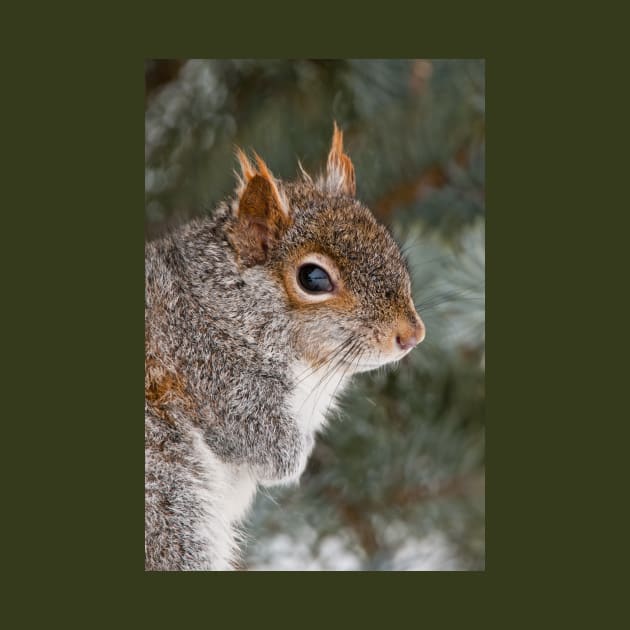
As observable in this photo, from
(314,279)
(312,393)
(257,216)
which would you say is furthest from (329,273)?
(312,393)

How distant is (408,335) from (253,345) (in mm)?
505

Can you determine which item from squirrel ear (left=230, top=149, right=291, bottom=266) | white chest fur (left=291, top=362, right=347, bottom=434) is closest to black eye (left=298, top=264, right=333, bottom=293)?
squirrel ear (left=230, top=149, right=291, bottom=266)

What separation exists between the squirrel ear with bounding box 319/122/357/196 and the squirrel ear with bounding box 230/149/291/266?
199 millimetres

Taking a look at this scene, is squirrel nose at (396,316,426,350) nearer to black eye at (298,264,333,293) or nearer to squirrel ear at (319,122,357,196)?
black eye at (298,264,333,293)

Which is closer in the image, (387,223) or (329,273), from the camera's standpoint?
(329,273)

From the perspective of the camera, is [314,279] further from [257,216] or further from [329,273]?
[257,216]

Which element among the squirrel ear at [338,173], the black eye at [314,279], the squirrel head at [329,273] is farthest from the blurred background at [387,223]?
the black eye at [314,279]

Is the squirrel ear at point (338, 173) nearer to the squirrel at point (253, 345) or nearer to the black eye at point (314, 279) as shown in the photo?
the squirrel at point (253, 345)

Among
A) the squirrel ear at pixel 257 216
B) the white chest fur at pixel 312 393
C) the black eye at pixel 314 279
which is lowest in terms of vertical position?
the white chest fur at pixel 312 393

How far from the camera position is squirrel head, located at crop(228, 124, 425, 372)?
3.79 meters

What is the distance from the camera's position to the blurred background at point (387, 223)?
4.01 metres

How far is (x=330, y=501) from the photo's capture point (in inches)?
162

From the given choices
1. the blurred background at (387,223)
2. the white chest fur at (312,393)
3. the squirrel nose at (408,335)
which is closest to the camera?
the squirrel nose at (408,335)

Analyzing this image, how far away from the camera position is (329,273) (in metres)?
3.81
